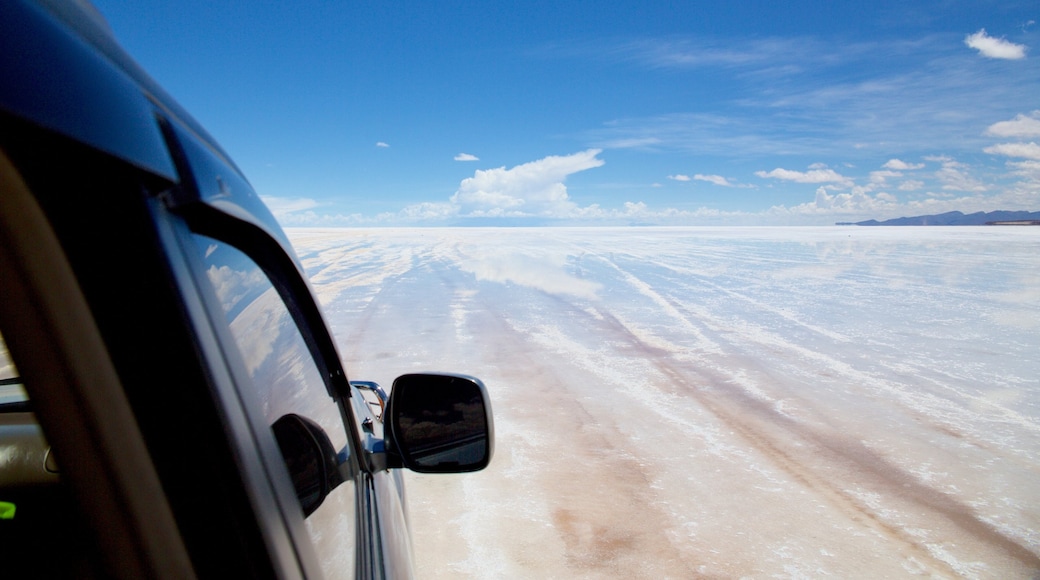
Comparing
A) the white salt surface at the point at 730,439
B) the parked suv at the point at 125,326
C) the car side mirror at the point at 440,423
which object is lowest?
the white salt surface at the point at 730,439

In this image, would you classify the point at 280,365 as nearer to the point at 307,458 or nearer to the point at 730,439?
the point at 307,458

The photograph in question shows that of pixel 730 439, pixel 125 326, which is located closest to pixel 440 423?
pixel 125 326

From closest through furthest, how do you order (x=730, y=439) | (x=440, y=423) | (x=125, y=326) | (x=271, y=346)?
1. (x=125, y=326)
2. (x=271, y=346)
3. (x=440, y=423)
4. (x=730, y=439)

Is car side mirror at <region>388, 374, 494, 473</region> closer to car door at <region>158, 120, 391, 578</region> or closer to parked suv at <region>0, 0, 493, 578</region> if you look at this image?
car door at <region>158, 120, 391, 578</region>

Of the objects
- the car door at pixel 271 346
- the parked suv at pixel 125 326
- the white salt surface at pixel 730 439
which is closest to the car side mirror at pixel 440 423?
the car door at pixel 271 346

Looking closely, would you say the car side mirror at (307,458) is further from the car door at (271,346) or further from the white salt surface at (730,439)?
the white salt surface at (730,439)
